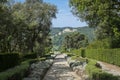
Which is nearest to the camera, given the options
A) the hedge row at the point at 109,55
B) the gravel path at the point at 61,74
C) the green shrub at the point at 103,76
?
the green shrub at the point at 103,76

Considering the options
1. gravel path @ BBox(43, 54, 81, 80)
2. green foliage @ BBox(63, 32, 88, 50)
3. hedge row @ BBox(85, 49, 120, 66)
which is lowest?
gravel path @ BBox(43, 54, 81, 80)

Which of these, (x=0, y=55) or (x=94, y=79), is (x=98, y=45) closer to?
(x=0, y=55)

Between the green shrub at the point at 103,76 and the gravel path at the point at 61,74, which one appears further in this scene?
the gravel path at the point at 61,74

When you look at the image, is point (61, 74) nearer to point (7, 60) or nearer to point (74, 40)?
point (7, 60)

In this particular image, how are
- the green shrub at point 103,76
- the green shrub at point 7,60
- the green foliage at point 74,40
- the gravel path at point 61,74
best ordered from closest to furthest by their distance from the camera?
the green shrub at point 103,76 < the gravel path at point 61,74 < the green shrub at point 7,60 < the green foliage at point 74,40

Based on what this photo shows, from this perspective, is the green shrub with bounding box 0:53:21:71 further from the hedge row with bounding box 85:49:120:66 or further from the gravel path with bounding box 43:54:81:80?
the hedge row with bounding box 85:49:120:66

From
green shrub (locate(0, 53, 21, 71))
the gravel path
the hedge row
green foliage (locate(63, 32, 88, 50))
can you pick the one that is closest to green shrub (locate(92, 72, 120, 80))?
the gravel path

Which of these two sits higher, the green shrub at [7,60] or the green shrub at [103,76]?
the green shrub at [7,60]

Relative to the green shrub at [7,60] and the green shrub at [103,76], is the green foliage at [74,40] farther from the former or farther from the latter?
the green shrub at [103,76]

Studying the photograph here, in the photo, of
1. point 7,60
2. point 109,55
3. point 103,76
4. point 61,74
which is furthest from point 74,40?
point 103,76

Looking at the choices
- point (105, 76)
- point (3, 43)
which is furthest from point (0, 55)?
point (3, 43)

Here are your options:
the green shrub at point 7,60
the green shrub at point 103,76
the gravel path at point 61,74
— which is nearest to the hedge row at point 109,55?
the gravel path at point 61,74

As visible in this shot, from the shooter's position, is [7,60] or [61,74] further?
[7,60]

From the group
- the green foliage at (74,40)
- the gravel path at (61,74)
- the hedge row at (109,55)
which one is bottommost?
the gravel path at (61,74)
